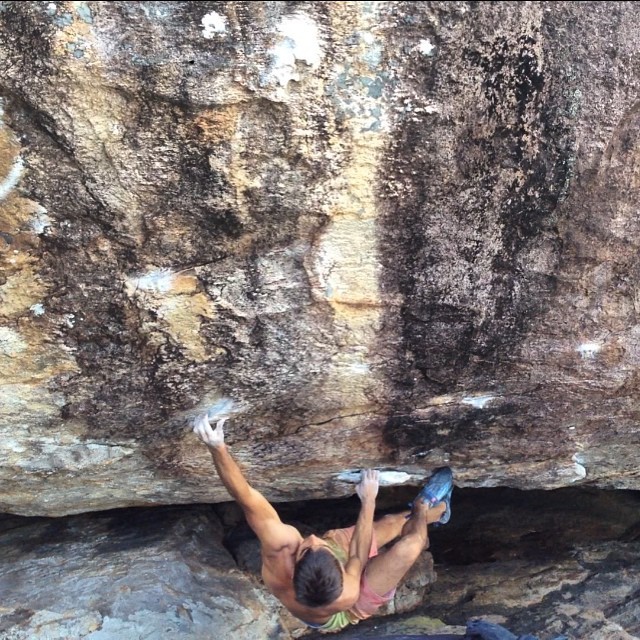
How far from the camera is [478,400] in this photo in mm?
2867

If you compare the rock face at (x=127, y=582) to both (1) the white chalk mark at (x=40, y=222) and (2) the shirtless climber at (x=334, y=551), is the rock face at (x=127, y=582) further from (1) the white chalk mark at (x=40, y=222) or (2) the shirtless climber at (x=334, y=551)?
(1) the white chalk mark at (x=40, y=222)

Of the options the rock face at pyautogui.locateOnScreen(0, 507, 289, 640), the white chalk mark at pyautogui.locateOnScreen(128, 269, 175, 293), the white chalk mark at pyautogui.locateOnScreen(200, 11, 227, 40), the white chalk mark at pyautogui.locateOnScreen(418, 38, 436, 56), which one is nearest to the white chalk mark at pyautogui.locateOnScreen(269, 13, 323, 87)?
the white chalk mark at pyautogui.locateOnScreen(200, 11, 227, 40)

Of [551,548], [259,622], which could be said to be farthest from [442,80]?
[551,548]

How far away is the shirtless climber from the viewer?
263cm

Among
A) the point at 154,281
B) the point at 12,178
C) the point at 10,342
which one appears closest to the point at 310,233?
the point at 154,281

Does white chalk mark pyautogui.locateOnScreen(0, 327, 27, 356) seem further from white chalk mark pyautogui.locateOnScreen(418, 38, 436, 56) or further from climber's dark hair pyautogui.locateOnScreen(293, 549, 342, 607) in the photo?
white chalk mark pyautogui.locateOnScreen(418, 38, 436, 56)

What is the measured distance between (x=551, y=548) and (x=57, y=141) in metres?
3.25

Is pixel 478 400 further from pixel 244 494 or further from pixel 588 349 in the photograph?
pixel 244 494

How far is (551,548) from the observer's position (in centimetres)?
395

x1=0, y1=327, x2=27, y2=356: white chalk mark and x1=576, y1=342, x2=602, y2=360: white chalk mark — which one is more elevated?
x1=0, y1=327, x2=27, y2=356: white chalk mark

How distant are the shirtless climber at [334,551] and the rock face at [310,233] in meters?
0.23

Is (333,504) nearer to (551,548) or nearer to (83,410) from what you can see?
(551,548)

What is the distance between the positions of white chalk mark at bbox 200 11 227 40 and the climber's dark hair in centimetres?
181

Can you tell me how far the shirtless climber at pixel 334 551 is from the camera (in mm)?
2629
